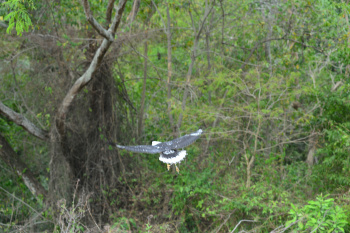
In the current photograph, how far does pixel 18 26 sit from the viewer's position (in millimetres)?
4059

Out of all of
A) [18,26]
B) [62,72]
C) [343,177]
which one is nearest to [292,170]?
[343,177]

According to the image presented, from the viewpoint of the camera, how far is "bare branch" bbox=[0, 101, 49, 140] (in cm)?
632

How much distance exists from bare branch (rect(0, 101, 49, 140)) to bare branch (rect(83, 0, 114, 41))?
93.9 inches

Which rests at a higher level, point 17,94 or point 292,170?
point 17,94

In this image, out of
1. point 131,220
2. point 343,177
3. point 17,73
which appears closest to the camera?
point 343,177

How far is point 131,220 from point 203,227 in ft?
4.44

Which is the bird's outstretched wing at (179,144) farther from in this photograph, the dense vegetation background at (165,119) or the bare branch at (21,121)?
the bare branch at (21,121)

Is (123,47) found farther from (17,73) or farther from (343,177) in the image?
(343,177)

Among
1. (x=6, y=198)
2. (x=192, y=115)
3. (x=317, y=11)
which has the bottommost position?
(x=6, y=198)

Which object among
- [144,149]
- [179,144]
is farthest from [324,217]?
[144,149]

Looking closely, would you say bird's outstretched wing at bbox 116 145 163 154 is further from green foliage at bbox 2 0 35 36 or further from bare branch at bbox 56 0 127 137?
green foliage at bbox 2 0 35 36

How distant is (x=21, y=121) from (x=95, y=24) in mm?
2660

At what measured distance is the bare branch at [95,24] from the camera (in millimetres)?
4609

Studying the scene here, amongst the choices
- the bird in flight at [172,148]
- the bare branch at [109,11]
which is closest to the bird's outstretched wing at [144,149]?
the bird in flight at [172,148]
